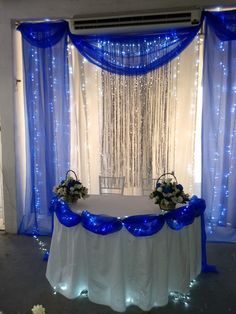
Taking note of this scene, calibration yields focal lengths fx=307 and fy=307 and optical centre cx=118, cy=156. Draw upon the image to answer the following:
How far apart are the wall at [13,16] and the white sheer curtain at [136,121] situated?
0.43 m

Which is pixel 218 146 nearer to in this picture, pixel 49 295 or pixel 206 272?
pixel 206 272

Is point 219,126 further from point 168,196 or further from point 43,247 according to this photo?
point 43,247

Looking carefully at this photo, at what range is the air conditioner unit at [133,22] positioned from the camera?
2926mm

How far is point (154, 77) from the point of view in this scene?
11.0 feet

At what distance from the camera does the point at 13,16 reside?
10.8ft

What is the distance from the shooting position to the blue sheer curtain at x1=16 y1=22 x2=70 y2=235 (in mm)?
3305

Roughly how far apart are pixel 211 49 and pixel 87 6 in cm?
136

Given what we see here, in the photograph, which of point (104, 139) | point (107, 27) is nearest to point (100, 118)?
point (104, 139)

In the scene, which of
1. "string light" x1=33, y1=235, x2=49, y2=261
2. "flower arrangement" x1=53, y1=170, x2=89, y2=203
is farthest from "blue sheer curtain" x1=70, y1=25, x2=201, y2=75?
"string light" x1=33, y1=235, x2=49, y2=261

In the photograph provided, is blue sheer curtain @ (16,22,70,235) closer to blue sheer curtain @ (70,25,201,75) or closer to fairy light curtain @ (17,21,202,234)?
fairy light curtain @ (17,21,202,234)

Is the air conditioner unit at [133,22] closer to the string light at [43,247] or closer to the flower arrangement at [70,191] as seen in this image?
the flower arrangement at [70,191]

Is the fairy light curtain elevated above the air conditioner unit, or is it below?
below

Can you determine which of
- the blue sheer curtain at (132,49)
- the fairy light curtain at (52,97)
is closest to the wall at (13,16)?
the fairy light curtain at (52,97)

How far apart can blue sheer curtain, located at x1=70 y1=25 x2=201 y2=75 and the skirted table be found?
5.30 ft
